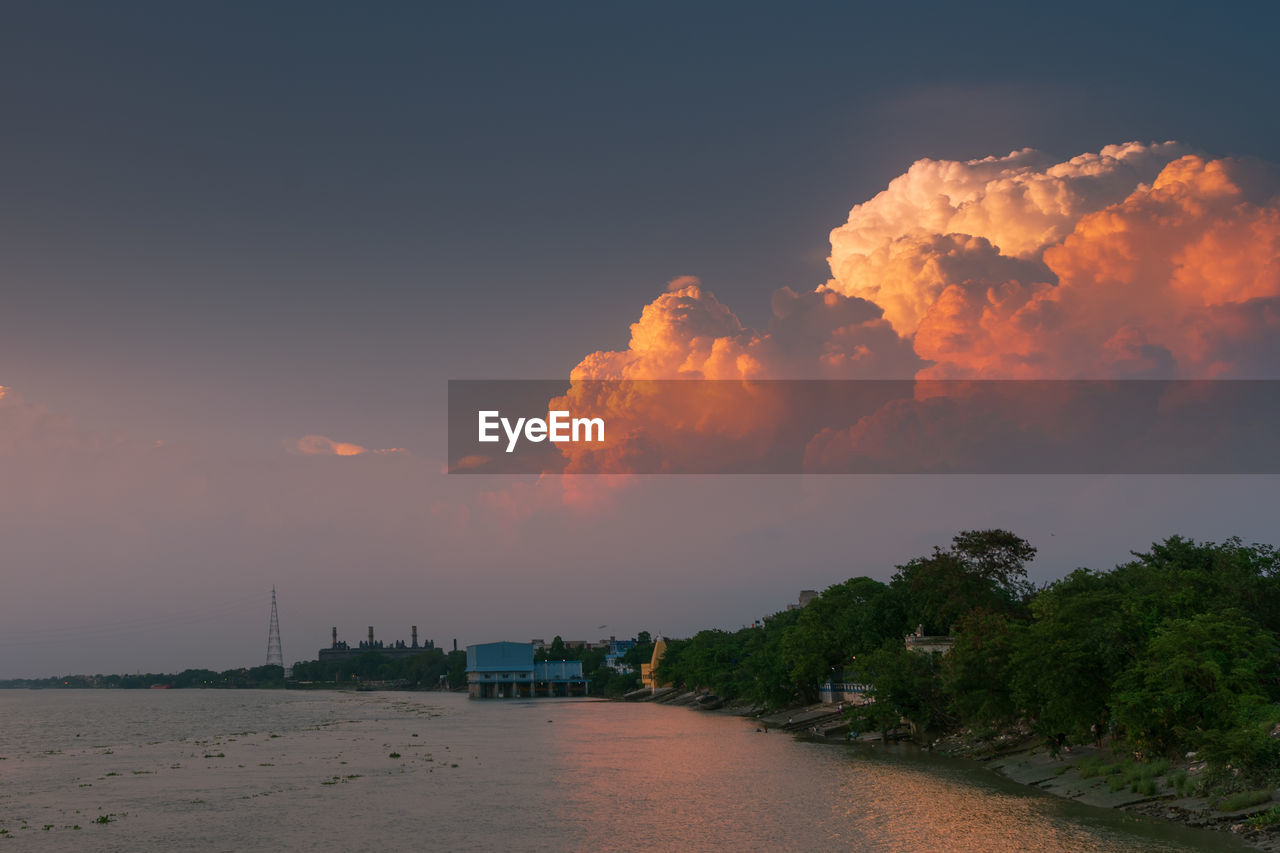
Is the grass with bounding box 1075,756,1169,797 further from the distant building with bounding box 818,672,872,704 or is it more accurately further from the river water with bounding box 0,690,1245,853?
the distant building with bounding box 818,672,872,704

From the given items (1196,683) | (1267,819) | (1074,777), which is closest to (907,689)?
(1074,777)

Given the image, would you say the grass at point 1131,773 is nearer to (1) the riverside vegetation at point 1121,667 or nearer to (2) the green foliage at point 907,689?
(1) the riverside vegetation at point 1121,667

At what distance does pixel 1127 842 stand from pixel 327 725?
123 metres

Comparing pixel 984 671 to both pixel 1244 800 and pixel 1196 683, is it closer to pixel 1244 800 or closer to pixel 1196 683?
pixel 1196 683

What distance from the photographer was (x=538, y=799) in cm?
6266

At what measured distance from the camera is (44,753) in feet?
340

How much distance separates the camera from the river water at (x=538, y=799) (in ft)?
157

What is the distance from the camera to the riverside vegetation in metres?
47.9

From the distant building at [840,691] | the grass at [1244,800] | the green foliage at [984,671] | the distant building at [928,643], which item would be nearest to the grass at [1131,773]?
the grass at [1244,800]

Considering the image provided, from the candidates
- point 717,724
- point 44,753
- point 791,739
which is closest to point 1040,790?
point 791,739

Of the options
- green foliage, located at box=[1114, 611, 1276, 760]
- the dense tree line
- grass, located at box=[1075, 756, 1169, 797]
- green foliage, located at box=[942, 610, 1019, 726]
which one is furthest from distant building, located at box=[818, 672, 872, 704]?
green foliage, located at box=[1114, 611, 1276, 760]

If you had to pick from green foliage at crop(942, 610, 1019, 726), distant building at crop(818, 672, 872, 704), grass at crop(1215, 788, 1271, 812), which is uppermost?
green foliage at crop(942, 610, 1019, 726)

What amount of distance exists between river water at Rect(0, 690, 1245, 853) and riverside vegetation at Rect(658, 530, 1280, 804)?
4467 millimetres

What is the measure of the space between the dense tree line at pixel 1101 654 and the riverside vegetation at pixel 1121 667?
4.0 inches
